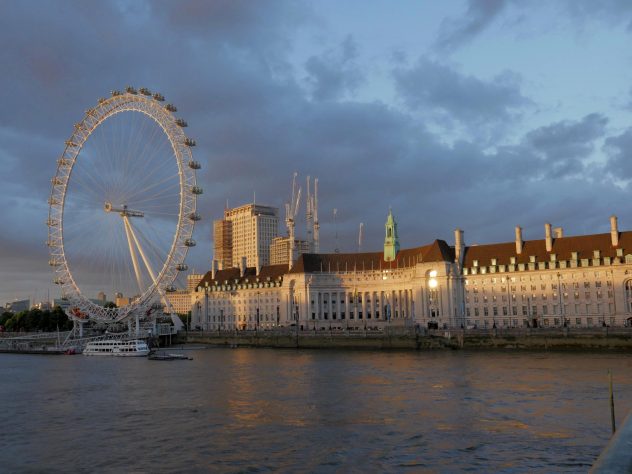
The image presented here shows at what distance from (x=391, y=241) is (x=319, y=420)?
361ft

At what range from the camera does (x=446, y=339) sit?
90562 mm

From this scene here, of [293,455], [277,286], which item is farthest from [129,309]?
[293,455]

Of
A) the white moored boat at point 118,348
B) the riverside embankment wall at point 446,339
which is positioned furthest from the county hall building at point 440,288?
the white moored boat at point 118,348

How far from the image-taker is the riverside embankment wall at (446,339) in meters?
78.6

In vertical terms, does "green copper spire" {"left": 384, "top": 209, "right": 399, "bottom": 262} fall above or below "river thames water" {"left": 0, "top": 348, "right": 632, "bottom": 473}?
above

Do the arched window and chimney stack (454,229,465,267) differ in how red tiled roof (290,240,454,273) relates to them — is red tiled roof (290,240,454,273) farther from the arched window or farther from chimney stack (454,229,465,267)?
the arched window

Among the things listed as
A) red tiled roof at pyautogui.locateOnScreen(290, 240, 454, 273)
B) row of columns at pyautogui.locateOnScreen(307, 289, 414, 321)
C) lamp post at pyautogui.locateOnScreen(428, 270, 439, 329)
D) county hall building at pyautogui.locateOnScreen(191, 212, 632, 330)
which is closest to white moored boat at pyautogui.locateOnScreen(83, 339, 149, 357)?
county hall building at pyautogui.locateOnScreen(191, 212, 632, 330)

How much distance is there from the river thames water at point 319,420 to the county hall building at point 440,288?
46168 millimetres

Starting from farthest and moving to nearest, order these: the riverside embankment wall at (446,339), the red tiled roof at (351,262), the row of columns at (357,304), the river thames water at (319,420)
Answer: the red tiled roof at (351,262)
the row of columns at (357,304)
the riverside embankment wall at (446,339)
the river thames water at (319,420)

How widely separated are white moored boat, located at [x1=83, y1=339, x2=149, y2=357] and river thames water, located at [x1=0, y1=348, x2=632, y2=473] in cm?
3423

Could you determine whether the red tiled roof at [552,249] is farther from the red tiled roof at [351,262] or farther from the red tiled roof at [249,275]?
the red tiled roof at [249,275]

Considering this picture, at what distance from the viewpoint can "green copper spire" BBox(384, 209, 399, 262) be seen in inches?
5531

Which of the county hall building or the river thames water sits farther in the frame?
the county hall building

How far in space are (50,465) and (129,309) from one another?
7939 cm
